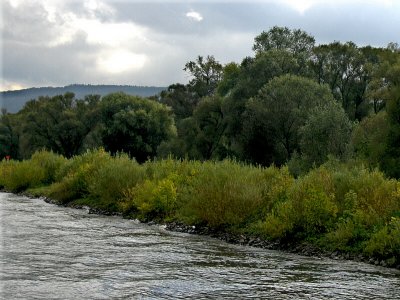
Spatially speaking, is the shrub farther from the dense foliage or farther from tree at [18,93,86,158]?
tree at [18,93,86,158]

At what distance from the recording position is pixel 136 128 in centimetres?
7625

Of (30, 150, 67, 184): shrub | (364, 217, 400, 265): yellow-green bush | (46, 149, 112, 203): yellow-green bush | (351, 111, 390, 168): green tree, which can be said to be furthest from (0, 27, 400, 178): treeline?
(364, 217, 400, 265): yellow-green bush

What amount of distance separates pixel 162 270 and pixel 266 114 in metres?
42.0

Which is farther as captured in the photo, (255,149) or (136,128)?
(136,128)

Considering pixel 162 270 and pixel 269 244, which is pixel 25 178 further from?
pixel 162 270

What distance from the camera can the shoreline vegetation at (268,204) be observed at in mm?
17969

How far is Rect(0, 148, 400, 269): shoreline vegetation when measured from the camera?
1797cm

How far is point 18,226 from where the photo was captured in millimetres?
22375

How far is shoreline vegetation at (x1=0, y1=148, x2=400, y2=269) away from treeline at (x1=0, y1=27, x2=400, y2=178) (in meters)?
10.0

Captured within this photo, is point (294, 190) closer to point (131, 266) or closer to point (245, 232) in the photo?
point (245, 232)

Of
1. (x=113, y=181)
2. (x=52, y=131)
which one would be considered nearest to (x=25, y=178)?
(x=113, y=181)

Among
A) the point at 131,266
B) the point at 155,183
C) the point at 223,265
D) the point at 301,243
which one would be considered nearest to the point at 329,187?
the point at 301,243

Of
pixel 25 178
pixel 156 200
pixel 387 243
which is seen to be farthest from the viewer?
pixel 25 178

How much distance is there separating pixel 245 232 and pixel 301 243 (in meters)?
2.70
